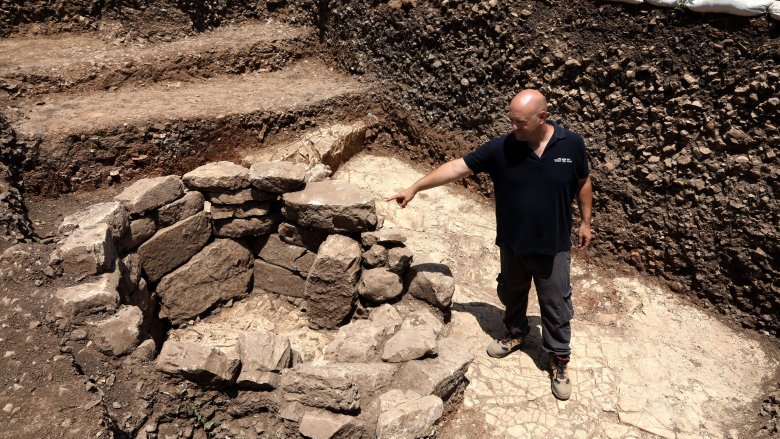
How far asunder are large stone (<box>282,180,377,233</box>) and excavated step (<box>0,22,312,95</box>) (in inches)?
147

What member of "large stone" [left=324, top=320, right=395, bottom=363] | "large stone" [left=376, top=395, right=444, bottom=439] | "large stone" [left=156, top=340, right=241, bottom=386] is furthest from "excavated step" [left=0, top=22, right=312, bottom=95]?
"large stone" [left=376, top=395, right=444, bottom=439]

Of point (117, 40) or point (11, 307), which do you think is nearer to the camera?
point (11, 307)

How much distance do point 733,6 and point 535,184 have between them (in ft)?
10.4

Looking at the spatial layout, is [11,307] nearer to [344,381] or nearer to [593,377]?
[344,381]

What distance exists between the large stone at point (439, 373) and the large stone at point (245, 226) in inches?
94.8

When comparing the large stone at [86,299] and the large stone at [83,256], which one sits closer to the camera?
the large stone at [86,299]

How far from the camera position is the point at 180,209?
5660mm

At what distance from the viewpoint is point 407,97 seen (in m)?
8.48

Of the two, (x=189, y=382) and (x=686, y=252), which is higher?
(x=686, y=252)

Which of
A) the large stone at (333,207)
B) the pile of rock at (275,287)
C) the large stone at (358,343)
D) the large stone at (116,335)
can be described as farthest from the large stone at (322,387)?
the large stone at (333,207)

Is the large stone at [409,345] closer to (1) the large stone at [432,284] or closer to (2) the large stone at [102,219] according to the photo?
(1) the large stone at [432,284]

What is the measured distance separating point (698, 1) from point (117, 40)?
768 centimetres

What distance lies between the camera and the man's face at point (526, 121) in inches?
153

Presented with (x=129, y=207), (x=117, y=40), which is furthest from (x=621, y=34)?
(x=117, y=40)
